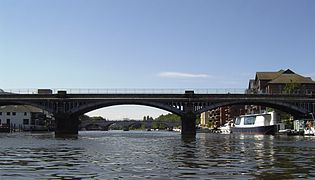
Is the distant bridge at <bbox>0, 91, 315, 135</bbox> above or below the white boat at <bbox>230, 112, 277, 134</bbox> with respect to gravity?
above

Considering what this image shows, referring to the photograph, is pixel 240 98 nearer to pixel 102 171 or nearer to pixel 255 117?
pixel 255 117

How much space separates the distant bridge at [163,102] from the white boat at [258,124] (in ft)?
13.4

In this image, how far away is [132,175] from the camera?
85.7 ft

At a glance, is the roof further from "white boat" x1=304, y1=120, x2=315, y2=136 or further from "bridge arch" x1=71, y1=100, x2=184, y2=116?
"white boat" x1=304, y1=120, x2=315, y2=136

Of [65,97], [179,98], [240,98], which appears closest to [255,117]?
[240,98]

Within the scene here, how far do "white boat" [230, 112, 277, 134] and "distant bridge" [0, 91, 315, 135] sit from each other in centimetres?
407

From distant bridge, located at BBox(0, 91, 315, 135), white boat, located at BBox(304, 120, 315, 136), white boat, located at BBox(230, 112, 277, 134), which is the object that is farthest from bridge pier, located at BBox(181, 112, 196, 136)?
white boat, located at BBox(304, 120, 315, 136)

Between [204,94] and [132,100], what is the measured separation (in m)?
20.0

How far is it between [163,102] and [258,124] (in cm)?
2803

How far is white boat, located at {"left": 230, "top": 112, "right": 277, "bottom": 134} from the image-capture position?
133m

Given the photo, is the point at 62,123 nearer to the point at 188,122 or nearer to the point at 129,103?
the point at 129,103

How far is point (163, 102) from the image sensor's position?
134 metres

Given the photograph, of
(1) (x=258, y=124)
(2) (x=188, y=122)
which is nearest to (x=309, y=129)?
(1) (x=258, y=124)

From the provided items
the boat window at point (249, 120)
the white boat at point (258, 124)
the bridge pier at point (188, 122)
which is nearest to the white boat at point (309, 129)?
the white boat at point (258, 124)
